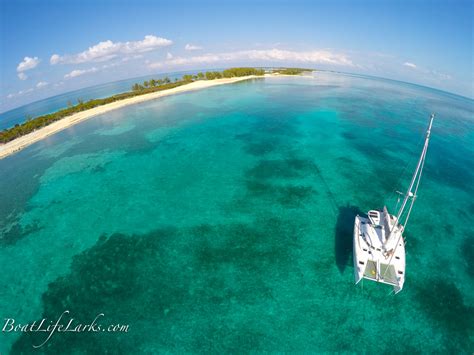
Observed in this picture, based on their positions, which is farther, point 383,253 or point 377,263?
point 383,253

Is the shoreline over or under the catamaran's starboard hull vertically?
over

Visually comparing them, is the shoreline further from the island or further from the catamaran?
the catamaran

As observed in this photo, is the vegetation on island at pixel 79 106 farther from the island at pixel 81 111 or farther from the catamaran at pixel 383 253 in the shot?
the catamaran at pixel 383 253

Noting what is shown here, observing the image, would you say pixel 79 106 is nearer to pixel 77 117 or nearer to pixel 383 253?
pixel 77 117

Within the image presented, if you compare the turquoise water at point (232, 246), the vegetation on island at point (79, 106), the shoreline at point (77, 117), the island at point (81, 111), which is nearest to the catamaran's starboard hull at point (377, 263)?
the turquoise water at point (232, 246)

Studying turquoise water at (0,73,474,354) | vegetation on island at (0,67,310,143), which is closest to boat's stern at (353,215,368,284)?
turquoise water at (0,73,474,354)

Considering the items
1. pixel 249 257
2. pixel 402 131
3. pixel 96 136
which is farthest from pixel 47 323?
pixel 402 131

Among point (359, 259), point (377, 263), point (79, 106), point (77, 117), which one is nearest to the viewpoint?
point (377, 263)

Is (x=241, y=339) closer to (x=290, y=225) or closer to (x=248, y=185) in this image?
(x=290, y=225)

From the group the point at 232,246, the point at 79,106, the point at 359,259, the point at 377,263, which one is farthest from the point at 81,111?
the point at 377,263
